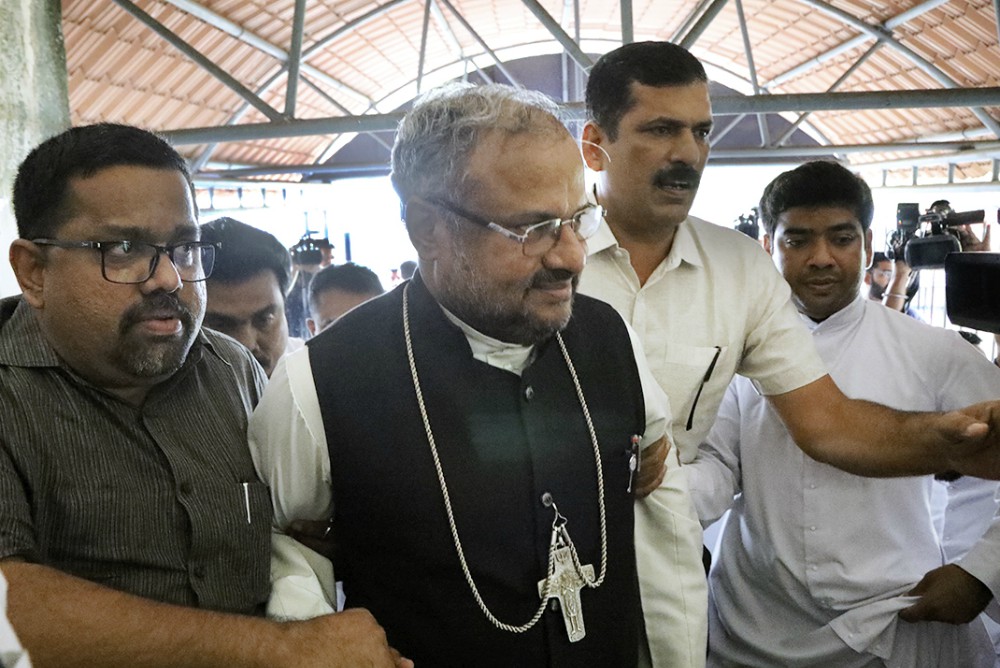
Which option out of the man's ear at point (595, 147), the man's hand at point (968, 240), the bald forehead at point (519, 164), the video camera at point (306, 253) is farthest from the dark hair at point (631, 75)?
the video camera at point (306, 253)

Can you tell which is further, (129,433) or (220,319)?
(220,319)

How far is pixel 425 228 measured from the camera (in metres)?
1.65

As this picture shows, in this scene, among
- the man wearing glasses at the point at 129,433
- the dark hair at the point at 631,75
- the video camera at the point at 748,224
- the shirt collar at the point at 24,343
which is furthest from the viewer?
the video camera at the point at 748,224

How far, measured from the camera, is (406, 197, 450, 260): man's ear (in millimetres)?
1624

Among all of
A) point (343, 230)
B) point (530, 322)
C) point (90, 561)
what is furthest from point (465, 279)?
point (343, 230)

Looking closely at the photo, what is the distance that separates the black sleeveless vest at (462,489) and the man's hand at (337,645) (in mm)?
172

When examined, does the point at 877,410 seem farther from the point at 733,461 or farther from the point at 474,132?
the point at 474,132

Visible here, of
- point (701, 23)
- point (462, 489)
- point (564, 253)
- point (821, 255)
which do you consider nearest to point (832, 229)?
point (821, 255)

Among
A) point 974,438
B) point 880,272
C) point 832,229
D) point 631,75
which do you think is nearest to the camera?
point 974,438

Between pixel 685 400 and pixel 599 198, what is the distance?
59 cm

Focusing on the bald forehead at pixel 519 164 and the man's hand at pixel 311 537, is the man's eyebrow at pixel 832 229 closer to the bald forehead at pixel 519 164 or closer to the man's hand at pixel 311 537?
the bald forehead at pixel 519 164

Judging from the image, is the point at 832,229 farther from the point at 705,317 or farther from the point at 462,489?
the point at 462,489

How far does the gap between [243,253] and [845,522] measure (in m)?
1.91

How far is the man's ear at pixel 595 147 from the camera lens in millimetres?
2395
